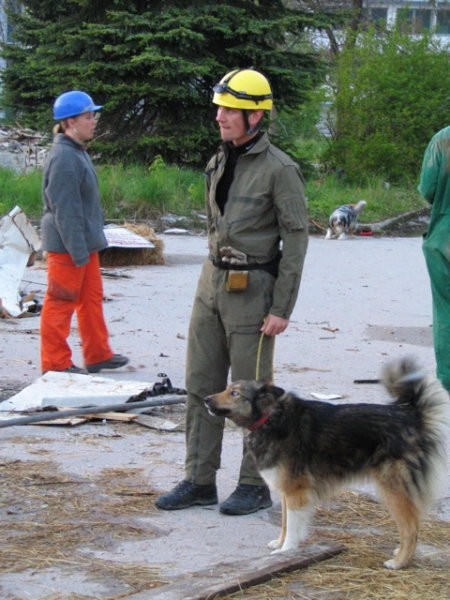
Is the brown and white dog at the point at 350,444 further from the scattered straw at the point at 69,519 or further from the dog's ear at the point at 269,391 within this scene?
the scattered straw at the point at 69,519

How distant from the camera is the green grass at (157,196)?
1839cm

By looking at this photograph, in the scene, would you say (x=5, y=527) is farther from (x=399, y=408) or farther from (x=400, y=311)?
(x=400, y=311)

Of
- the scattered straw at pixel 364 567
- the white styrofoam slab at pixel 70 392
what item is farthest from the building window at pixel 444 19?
the scattered straw at pixel 364 567

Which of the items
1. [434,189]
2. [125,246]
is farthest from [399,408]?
[125,246]

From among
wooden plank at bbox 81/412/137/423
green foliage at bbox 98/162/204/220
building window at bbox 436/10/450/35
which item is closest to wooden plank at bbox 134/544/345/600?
wooden plank at bbox 81/412/137/423

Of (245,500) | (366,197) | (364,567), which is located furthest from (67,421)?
(366,197)

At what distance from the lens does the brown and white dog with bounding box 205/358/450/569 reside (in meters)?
4.66

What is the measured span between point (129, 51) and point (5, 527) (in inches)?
797

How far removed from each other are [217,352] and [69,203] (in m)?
3.06

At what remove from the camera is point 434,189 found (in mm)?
5988

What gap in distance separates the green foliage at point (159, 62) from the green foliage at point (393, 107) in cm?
165

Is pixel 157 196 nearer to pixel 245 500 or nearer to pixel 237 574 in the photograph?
→ pixel 245 500

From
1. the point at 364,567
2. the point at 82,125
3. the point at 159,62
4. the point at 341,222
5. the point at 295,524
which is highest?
the point at 159,62

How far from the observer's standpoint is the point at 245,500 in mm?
5418
